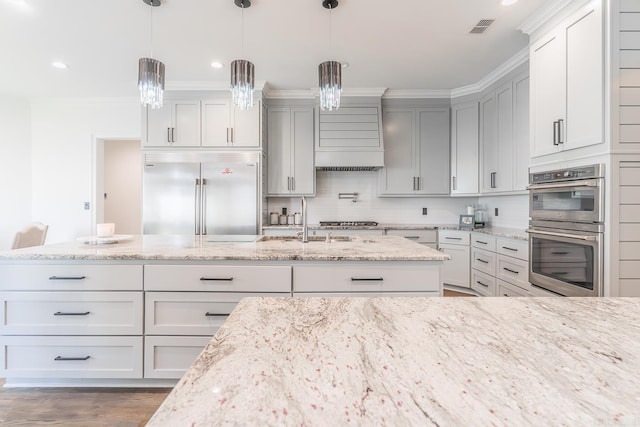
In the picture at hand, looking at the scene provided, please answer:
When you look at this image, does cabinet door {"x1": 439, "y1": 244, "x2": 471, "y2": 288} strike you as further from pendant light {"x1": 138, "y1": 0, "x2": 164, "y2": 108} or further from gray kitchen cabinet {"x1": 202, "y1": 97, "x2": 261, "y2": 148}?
pendant light {"x1": 138, "y1": 0, "x2": 164, "y2": 108}

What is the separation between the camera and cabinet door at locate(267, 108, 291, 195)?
403 cm

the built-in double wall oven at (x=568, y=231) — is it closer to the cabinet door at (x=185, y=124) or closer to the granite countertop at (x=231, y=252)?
the granite countertop at (x=231, y=252)

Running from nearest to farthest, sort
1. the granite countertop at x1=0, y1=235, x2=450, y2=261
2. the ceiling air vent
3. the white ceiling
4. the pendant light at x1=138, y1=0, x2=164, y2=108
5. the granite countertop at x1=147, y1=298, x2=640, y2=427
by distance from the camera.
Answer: the granite countertop at x1=147, y1=298, x2=640, y2=427, the granite countertop at x1=0, y1=235, x2=450, y2=261, the pendant light at x1=138, y1=0, x2=164, y2=108, the white ceiling, the ceiling air vent

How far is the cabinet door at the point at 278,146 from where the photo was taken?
4.03m

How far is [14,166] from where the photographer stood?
4.16 metres

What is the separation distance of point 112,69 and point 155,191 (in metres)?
1.40

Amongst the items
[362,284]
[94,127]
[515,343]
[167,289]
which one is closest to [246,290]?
[167,289]

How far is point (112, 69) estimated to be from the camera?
3377mm

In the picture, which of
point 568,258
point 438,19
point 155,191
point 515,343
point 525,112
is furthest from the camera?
point 155,191

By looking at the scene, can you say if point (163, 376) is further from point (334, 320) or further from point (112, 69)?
point (112, 69)

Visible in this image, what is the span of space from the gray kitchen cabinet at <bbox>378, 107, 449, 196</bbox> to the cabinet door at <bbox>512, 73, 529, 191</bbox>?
932 mm

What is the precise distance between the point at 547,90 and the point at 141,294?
3080 millimetres

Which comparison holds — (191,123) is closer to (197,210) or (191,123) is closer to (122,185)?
(197,210)

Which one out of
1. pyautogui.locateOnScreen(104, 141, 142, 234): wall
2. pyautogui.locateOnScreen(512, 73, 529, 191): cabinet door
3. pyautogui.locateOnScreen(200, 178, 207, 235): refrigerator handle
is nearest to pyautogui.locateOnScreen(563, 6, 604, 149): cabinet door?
pyautogui.locateOnScreen(512, 73, 529, 191): cabinet door
